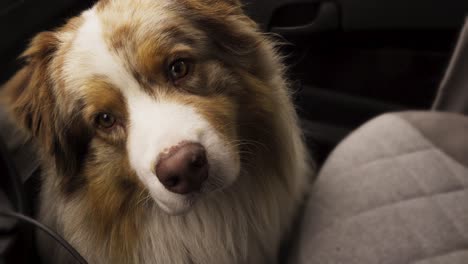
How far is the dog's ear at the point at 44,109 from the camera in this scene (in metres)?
1.15

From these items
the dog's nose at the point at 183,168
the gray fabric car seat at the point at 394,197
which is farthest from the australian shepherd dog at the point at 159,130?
the gray fabric car seat at the point at 394,197

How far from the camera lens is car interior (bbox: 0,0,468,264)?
1.17m

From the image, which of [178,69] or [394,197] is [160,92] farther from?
[394,197]

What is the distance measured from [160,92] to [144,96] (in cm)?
4


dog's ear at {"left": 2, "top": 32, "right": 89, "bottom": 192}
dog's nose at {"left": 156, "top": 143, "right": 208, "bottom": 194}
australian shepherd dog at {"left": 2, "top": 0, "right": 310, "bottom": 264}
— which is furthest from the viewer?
dog's ear at {"left": 2, "top": 32, "right": 89, "bottom": 192}

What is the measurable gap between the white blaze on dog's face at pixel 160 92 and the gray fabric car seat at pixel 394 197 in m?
0.41

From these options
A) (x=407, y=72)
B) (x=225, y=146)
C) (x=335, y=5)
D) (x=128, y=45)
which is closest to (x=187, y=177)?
(x=225, y=146)

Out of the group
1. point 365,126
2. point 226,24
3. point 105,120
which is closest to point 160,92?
point 105,120

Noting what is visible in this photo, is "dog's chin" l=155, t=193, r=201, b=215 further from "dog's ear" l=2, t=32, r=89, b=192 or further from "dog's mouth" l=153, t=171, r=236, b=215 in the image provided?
"dog's ear" l=2, t=32, r=89, b=192

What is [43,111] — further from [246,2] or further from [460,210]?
[460,210]

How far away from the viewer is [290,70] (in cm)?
139

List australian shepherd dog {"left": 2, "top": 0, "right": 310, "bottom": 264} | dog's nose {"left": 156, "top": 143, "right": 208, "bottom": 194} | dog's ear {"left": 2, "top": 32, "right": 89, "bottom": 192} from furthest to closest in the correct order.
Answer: dog's ear {"left": 2, "top": 32, "right": 89, "bottom": 192}
australian shepherd dog {"left": 2, "top": 0, "right": 310, "bottom": 264}
dog's nose {"left": 156, "top": 143, "right": 208, "bottom": 194}

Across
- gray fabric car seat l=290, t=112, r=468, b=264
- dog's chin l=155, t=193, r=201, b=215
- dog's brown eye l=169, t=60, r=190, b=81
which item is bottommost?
gray fabric car seat l=290, t=112, r=468, b=264

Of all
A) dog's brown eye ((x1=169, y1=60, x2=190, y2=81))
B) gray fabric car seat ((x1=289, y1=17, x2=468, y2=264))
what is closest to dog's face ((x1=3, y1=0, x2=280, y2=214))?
dog's brown eye ((x1=169, y1=60, x2=190, y2=81))
